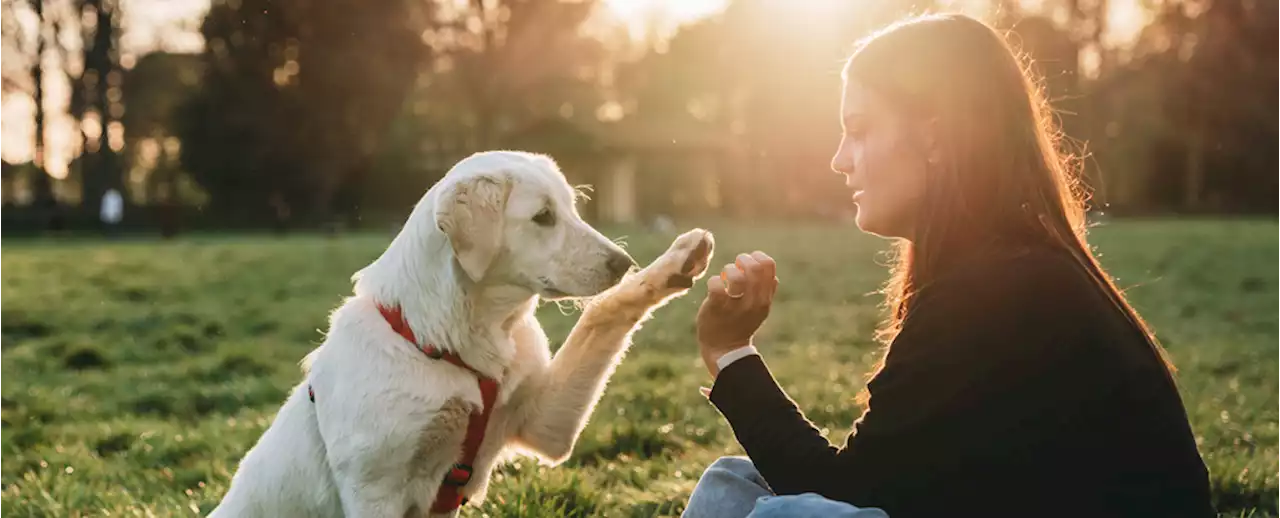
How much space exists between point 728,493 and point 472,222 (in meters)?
1.17

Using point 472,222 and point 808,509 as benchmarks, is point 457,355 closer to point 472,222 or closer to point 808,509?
point 472,222

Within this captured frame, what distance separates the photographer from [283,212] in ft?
135

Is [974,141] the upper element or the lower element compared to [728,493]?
upper

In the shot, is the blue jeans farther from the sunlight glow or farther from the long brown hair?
the sunlight glow

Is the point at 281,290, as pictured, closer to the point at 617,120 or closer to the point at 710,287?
the point at 710,287

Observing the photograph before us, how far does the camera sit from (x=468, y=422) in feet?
11.0

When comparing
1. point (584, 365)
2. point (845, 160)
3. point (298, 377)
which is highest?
point (845, 160)

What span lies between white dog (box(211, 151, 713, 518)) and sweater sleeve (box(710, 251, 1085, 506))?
45.2 inches

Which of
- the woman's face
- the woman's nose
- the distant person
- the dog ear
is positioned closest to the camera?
the woman's face

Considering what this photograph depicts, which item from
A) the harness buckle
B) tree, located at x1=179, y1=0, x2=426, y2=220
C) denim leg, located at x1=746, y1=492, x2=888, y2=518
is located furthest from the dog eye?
tree, located at x1=179, y1=0, x2=426, y2=220

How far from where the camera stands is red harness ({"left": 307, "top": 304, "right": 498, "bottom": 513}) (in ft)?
11.2

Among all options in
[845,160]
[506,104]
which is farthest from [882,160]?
[506,104]

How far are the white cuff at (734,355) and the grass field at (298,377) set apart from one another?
1.49 meters

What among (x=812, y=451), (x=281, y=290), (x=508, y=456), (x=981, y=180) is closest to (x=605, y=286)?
(x=508, y=456)
